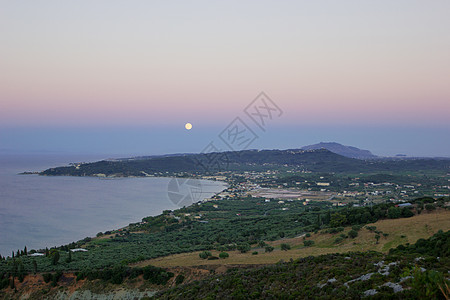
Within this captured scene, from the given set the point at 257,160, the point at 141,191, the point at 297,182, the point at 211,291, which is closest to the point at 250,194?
the point at 297,182

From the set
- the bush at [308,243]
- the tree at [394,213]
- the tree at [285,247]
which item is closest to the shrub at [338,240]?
the bush at [308,243]

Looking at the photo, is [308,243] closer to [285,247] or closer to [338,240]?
[285,247]

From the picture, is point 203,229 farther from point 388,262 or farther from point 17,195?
point 17,195

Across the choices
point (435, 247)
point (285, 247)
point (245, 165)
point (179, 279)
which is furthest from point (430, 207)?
point (245, 165)

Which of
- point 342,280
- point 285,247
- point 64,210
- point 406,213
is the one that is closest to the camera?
point 342,280

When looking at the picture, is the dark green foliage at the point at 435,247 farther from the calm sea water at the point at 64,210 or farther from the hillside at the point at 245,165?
the hillside at the point at 245,165

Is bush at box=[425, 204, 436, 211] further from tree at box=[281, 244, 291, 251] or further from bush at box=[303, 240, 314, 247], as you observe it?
tree at box=[281, 244, 291, 251]

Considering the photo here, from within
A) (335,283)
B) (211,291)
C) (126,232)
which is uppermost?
(335,283)
